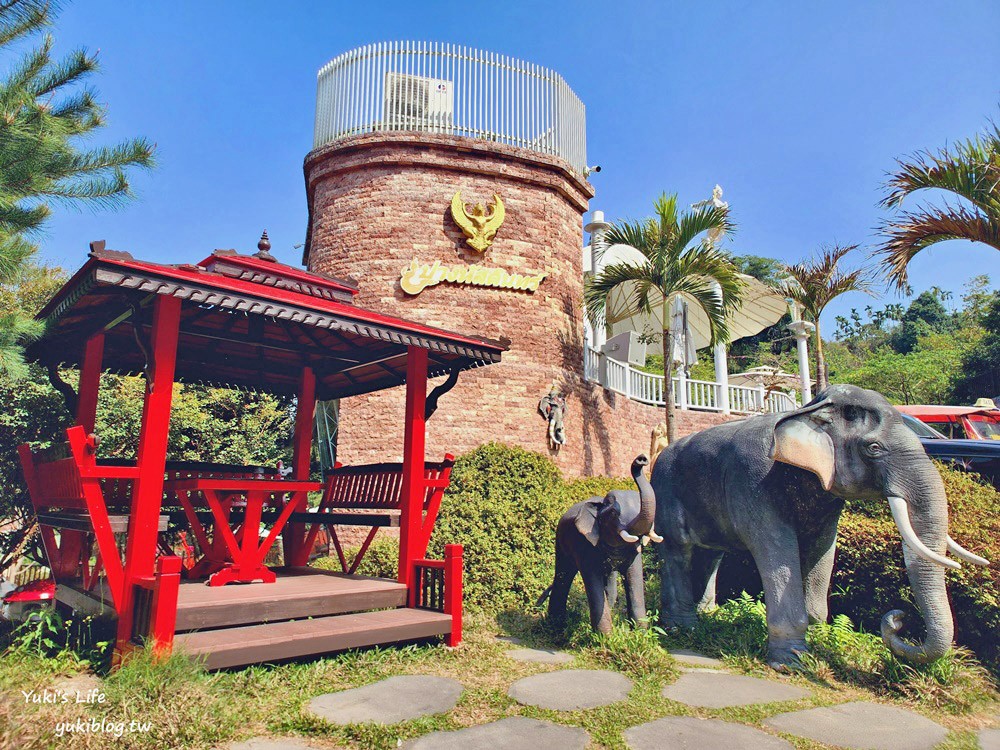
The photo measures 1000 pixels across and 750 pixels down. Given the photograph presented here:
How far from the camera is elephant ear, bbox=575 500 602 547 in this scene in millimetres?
6258

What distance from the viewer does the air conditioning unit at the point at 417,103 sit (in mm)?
13945

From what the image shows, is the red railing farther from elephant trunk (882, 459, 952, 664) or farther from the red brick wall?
the red brick wall

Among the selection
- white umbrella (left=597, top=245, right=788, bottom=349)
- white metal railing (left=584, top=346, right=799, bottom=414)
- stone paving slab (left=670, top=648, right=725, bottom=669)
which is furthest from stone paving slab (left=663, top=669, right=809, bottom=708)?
white umbrella (left=597, top=245, right=788, bottom=349)

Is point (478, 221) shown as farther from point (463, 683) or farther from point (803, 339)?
point (803, 339)

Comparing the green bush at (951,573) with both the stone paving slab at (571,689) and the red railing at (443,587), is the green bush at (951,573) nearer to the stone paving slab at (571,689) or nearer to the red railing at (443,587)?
the stone paving slab at (571,689)

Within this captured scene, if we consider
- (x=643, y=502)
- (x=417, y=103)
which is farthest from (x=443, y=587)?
(x=417, y=103)

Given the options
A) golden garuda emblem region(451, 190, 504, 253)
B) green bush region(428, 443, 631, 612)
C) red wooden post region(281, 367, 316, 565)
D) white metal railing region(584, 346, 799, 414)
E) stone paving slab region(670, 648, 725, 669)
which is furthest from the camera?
white metal railing region(584, 346, 799, 414)

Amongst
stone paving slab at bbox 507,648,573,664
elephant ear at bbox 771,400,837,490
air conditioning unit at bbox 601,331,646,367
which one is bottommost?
stone paving slab at bbox 507,648,573,664

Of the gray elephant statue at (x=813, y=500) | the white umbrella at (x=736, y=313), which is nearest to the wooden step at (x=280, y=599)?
the gray elephant statue at (x=813, y=500)

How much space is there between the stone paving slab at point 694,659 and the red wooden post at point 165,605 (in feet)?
13.9

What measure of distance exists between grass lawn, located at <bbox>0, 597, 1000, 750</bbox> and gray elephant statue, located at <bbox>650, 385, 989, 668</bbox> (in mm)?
329

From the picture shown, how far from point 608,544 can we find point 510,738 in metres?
2.30

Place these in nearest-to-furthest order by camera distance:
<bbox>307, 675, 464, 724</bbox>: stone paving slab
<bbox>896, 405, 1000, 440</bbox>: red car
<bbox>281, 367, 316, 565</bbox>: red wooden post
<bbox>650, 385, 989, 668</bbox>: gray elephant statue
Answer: <bbox>307, 675, 464, 724</bbox>: stone paving slab
<bbox>650, 385, 989, 668</bbox>: gray elephant statue
<bbox>281, 367, 316, 565</bbox>: red wooden post
<bbox>896, 405, 1000, 440</bbox>: red car

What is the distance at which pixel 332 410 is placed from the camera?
13523 millimetres
